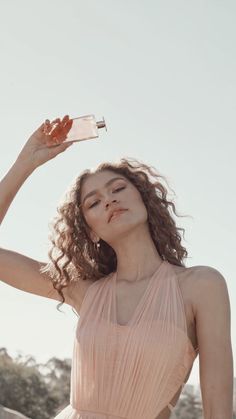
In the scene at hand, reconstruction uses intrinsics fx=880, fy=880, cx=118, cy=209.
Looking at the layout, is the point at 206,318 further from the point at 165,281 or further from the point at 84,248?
the point at 84,248

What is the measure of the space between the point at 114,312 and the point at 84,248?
51 centimetres

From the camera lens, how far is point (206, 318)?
12.1 feet

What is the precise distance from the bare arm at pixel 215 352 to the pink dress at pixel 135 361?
0.33ft

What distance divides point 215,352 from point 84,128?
1321 mm

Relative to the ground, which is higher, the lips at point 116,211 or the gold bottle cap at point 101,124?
the gold bottle cap at point 101,124

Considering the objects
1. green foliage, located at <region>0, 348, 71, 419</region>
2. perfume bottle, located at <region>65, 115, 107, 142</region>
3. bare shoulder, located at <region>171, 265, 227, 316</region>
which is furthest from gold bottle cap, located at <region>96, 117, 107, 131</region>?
green foliage, located at <region>0, 348, 71, 419</region>

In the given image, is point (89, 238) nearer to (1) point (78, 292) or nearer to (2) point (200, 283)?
(1) point (78, 292)

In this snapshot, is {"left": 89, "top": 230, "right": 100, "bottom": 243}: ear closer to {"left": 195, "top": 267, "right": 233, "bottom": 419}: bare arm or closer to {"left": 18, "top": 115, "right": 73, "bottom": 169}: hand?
{"left": 18, "top": 115, "right": 73, "bottom": 169}: hand

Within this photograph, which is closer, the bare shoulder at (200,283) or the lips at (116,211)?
the bare shoulder at (200,283)

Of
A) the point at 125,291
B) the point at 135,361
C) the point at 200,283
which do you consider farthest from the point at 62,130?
the point at 135,361

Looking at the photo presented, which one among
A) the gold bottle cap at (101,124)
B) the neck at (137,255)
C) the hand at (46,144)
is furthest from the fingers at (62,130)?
the neck at (137,255)

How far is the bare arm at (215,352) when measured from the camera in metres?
3.61

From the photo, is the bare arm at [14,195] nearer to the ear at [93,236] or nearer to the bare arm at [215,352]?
the ear at [93,236]

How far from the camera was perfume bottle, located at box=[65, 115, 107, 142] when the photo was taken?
428 centimetres
